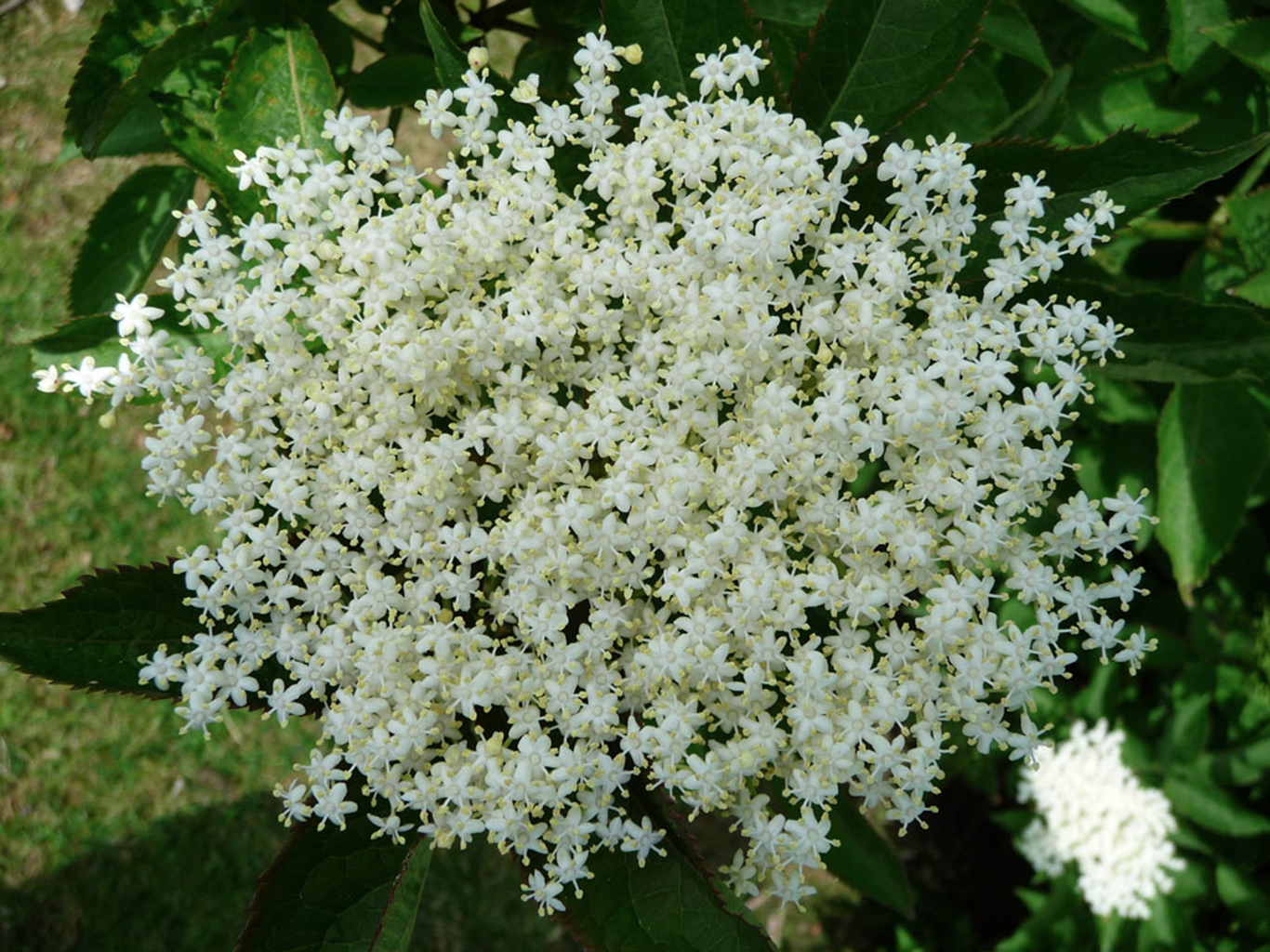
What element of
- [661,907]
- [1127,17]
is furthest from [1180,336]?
[661,907]

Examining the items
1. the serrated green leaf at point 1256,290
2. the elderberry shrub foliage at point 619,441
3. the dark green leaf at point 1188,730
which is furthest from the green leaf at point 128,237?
the dark green leaf at point 1188,730

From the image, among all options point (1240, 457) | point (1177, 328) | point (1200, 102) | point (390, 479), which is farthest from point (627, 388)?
point (1200, 102)

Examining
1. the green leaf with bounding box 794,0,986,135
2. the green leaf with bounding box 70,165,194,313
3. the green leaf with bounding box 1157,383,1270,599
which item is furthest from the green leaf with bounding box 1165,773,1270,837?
the green leaf with bounding box 70,165,194,313

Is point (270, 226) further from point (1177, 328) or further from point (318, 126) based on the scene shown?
point (1177, 328)

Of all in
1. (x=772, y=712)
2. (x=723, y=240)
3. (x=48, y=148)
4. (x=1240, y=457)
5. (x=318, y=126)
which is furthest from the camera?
(x=48, y=148)

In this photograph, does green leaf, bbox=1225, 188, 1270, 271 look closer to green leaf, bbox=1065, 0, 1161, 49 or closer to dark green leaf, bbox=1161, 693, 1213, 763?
green leaf, bbox=1065, 0, 1161, 49

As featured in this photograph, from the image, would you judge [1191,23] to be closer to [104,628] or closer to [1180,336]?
[1180,336]

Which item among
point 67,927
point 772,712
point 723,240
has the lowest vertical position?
point 67,927
